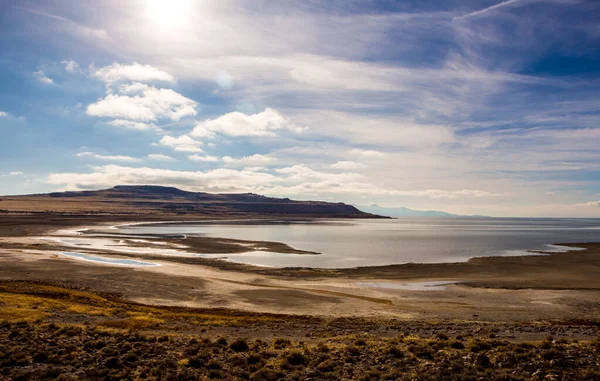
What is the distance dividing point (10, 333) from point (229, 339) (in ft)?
35.0

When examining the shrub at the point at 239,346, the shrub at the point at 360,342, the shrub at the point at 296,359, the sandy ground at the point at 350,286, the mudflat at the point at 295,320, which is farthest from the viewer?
the sandy ground at the point at 350,286

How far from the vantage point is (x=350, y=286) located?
152ft

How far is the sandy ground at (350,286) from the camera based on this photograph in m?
33.8

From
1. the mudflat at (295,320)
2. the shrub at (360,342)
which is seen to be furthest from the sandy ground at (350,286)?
the shrub at (360,342)

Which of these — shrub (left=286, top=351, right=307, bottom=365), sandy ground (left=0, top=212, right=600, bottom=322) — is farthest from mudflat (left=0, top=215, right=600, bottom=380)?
sandy ground (left=0, top=212, right=600, bottom=322)

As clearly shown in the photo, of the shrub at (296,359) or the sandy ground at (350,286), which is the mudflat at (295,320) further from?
the sandy ground at (350,286)

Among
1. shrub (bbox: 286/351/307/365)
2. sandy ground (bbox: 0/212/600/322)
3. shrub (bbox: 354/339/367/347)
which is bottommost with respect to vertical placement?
sandy ground (bbox: 0/212/600/322)

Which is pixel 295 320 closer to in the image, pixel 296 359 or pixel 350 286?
pixel 296 359

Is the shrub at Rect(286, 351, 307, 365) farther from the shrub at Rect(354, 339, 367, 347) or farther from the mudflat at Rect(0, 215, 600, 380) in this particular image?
the shrub at Rect(354, 339, 367, 347)

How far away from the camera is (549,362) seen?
15508 millimetres

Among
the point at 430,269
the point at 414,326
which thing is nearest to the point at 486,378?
the point at 414,326

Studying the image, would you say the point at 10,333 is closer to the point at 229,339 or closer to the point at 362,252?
the point at 229,339

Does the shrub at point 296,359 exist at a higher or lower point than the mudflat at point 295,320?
higher

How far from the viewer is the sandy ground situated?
33.8 metres
